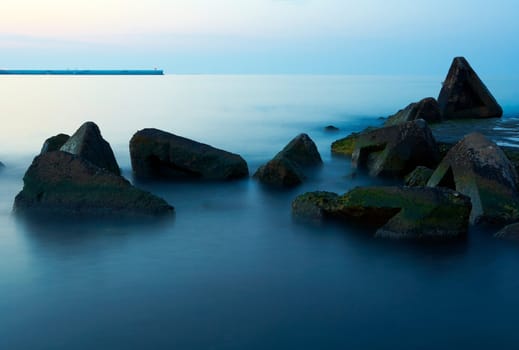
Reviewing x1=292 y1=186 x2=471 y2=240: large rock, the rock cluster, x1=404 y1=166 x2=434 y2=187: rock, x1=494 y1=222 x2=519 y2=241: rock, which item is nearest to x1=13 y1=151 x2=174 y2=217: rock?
the rock cluster

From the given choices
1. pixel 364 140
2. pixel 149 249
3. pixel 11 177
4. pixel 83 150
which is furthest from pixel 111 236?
pixel 364 140

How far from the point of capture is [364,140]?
1755cm

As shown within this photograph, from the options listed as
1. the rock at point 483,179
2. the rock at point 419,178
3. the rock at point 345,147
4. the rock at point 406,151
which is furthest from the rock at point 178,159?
the rock at point 345,147

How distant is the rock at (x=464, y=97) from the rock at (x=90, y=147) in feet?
55.7

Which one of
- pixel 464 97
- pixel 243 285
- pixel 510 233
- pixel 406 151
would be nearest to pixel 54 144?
pixel 406 151

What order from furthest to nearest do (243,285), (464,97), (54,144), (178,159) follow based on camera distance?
1. (464,97)
2. (54,144)
3. (178,159)
4. (243,285)

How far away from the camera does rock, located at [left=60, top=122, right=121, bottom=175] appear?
46.0ft

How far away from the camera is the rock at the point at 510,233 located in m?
10.1

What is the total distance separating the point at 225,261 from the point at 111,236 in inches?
86.4

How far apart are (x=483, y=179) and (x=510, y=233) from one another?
4.62 feet

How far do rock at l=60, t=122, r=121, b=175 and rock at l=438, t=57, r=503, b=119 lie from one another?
1698 cm

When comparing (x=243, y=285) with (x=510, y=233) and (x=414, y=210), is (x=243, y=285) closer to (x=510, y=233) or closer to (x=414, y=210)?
(x=414, y=210)

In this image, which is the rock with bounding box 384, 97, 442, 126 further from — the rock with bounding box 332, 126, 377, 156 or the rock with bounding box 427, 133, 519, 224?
the rock with bounding box 427, 133, 519, 224

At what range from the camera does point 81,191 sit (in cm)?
1180
